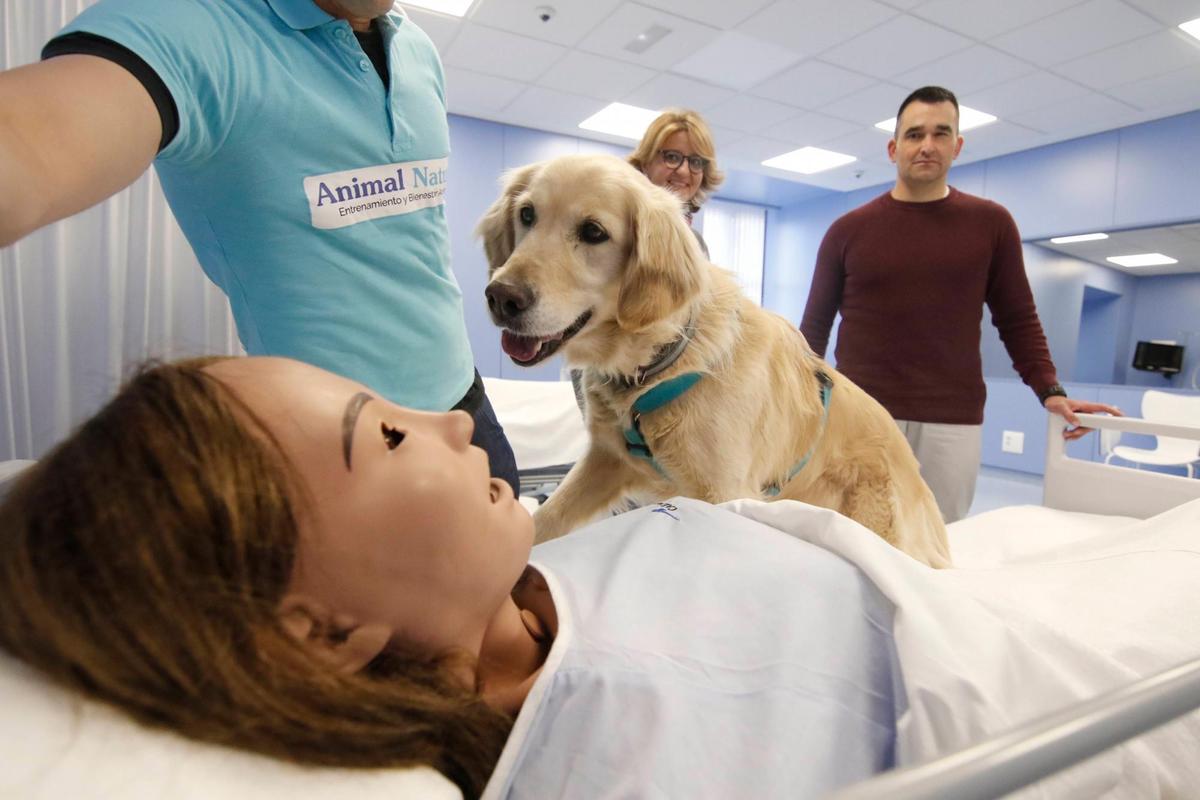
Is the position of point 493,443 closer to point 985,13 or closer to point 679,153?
point 679,153

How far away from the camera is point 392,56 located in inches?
41.2

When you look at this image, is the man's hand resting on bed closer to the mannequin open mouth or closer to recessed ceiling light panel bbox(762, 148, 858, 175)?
the mannequin open mouth

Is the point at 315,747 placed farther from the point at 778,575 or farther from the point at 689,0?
the point at 689,0

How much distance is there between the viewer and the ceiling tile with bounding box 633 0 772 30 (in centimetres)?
391

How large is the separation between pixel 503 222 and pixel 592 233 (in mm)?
376

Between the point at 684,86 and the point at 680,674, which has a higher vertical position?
the point at 684,86

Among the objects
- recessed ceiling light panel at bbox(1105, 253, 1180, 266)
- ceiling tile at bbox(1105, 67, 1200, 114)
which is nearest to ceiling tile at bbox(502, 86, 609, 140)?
ceiling tile at bbox(1105, 67, 1200, 114)

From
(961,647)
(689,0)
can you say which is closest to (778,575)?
(961,647)

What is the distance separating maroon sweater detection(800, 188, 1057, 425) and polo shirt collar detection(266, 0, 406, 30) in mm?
1852

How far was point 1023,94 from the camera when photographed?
16.8 feet

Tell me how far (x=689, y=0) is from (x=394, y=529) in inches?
169

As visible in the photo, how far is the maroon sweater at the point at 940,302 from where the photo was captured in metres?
2.10

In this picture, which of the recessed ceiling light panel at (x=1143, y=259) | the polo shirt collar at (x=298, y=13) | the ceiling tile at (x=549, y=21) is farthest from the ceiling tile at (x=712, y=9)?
the recessed ceiling light panel at (x=1143, y=259)

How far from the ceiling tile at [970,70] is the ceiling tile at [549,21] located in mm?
2501
